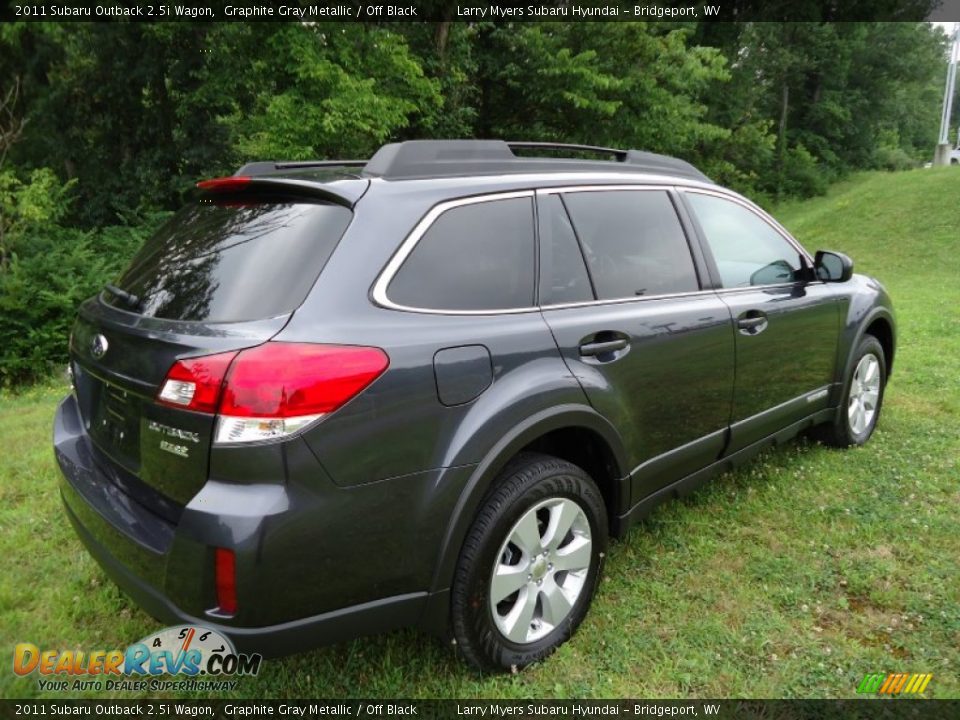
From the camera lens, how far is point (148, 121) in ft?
43.8

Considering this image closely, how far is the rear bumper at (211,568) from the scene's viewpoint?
1.71m

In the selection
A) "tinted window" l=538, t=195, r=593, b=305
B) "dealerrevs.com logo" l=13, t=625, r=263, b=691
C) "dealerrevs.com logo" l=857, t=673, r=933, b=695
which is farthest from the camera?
"tinted window" l=538, t=195, r=593, b=305

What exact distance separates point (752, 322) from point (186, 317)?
2481 mm

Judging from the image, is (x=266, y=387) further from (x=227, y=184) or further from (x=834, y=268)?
(x=834, y=268)

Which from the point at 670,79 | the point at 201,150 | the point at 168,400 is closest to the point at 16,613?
the point at 168,400

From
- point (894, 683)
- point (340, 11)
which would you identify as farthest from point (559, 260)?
point (340, 11)

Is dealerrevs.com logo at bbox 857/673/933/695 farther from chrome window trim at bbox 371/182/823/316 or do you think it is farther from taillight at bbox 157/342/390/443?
taillight at bbox 157/342/390/443

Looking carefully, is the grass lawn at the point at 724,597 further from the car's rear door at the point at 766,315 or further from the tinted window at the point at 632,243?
the tinted window at the point at 632,243

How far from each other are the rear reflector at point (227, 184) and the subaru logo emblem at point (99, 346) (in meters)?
0.64

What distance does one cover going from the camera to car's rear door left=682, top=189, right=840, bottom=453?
319 cm

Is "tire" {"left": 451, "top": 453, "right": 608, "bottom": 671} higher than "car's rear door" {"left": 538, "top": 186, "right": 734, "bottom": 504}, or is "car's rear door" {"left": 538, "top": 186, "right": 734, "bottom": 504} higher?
"car's rear door" {"left": 538, "top": 186, "right": 734, "bottom": 504}

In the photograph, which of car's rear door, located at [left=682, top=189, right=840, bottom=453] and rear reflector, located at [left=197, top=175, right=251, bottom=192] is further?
car's rear door, located at [left=682, top=189, right=840, bottom=453]

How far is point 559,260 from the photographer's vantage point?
2492mm

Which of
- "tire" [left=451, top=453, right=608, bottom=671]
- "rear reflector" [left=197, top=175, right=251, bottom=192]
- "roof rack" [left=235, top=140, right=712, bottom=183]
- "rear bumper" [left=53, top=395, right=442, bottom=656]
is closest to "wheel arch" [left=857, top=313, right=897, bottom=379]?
"roof rack" [left=235, top=140, right=712, bottom=183]
